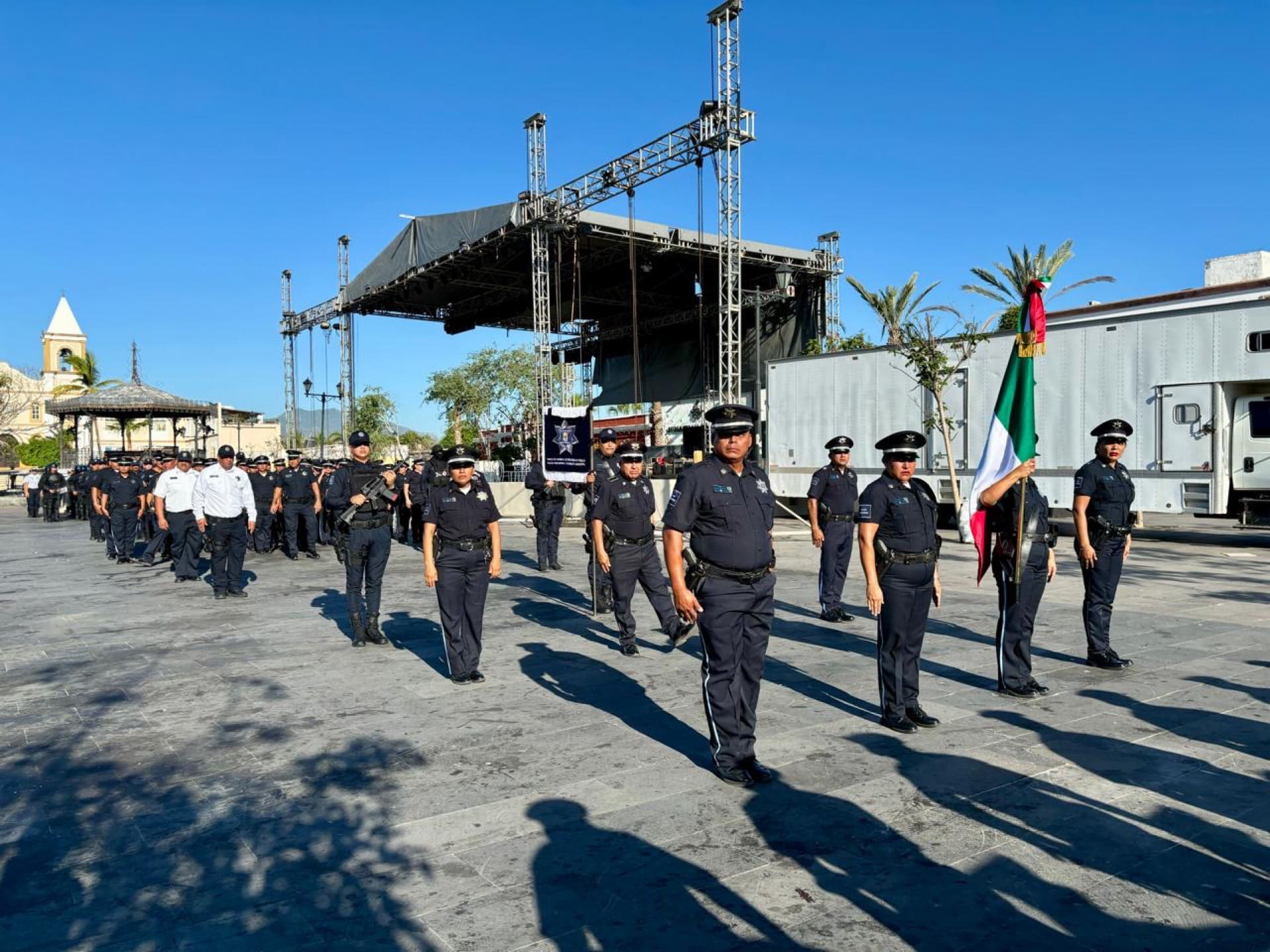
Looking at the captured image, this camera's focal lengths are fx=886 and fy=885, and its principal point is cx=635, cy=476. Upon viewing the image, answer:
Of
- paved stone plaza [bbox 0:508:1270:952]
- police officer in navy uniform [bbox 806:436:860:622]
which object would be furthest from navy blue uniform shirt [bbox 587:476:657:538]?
police officer in navy uniform [bbox 806:436:860:622]

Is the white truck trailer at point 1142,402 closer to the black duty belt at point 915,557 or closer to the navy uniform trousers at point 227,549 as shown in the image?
the black duty belt at point 915,557

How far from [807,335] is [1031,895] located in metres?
33.6

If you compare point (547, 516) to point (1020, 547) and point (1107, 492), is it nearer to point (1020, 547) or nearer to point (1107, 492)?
point (1107, 492)

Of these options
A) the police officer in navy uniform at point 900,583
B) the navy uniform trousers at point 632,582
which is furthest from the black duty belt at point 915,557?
the navy uniform trousers at point 632,582

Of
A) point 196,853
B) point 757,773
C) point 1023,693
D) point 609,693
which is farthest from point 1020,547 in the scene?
point 196,853

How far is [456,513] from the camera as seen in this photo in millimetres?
6680

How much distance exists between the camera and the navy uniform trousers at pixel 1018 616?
603cm

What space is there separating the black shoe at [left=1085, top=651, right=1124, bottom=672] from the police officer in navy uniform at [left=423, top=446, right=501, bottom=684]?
4.65 metres

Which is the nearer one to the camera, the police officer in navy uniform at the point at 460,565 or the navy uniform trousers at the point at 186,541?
the police officer in navy uniform at the point at 460,565

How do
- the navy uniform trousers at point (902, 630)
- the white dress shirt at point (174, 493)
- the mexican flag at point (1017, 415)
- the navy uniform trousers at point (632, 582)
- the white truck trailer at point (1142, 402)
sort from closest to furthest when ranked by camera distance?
the navy uniform trousers at point (902, 630) < the mexican flag at point (1017, 415) < the navy uniform trousers at point (632, 582) < the white dress shirt at point (174, 493) < the white truck trailer at point (1142, 402)

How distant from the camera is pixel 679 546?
15.1ft

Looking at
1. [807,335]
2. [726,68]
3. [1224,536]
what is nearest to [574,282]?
[807,335]

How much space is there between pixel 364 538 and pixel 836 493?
472 centimetres

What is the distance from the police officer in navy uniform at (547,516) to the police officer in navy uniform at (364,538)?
16.7 feet
